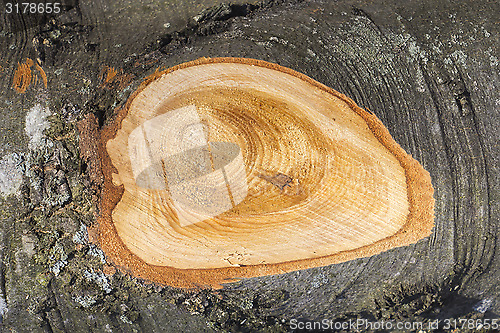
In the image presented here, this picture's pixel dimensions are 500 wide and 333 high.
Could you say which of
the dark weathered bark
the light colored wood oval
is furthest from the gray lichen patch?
the light colored wood oval

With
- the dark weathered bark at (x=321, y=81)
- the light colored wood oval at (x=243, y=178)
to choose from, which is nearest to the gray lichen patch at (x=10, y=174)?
the dark weathered bark at (x=321, y=81)

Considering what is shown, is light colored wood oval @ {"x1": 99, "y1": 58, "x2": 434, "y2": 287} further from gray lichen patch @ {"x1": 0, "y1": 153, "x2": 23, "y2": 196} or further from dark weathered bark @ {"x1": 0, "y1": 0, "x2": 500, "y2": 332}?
gray lichen patch @ {"x1": 0, "y1": 153, "x2": 23, "y2": 196}

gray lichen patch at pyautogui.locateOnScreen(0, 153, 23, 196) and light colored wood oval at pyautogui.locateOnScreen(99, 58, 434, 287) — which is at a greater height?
gray lichen patch at pyautogui.locateOnScreen(0, 153, 23, 196)

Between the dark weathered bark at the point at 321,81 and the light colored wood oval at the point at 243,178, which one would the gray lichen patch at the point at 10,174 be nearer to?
the dark weathered bark at the point at 321,81

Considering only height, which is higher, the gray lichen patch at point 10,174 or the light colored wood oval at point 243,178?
the gray lichen patch at point 10,174

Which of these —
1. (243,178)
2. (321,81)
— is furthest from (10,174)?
(321,81)

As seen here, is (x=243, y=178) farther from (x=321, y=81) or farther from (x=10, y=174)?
(x=10, y=174)
